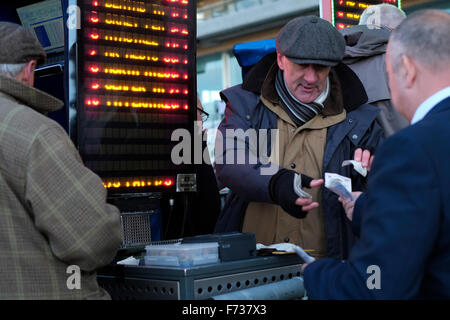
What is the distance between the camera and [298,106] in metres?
3.00

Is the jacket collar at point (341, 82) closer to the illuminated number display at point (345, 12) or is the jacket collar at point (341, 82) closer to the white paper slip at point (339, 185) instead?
the white paper slip at point (339, 185)

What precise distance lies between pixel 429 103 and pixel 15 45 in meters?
1.48

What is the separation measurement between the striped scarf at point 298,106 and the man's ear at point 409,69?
3.85 ft

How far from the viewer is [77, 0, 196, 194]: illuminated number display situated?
3.11m

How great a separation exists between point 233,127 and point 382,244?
4.90 feet

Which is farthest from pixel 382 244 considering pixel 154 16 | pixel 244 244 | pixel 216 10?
pixel 216 10

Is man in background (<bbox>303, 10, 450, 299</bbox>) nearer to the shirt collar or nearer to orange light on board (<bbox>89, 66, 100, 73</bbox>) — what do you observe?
the shirt collar

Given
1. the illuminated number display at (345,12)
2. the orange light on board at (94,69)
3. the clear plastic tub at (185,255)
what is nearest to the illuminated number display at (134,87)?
the orange light on board at (94,69)

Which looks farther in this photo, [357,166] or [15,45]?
[357,166]

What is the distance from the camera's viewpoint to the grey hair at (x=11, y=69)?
7.18ft

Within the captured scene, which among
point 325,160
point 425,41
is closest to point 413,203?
point 425,41

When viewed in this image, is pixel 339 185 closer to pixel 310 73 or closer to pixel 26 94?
pixel 310 73

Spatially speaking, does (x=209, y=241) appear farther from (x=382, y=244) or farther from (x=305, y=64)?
(x=305, y=64)

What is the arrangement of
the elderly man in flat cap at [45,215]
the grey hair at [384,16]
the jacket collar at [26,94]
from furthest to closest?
1. the grey hair at [384,16]
2. the jacket collar at [26,94]
3. the elderly man in flat cap at [45,215]
